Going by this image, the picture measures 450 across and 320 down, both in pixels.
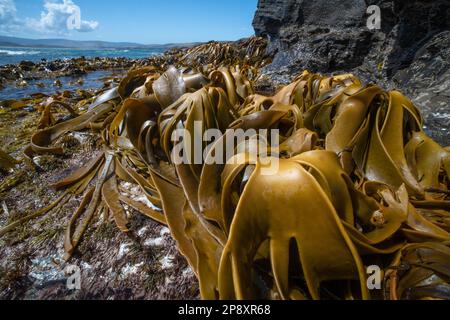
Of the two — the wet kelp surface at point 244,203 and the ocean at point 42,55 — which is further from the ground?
the ocean at point 42,55

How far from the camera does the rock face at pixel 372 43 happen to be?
2.10 metres

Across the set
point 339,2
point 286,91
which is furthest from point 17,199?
point 339,2

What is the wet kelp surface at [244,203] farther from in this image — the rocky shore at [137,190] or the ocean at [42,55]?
the ocean at [42,55]

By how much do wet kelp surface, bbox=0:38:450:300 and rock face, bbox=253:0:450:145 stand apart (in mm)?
682

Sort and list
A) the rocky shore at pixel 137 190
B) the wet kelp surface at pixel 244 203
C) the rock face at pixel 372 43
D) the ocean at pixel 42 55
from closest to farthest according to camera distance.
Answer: the wet kelp surface at pixel 244 203 < the rocky shore at pixel 137 190 < the rock face at pixel 372 43 < the ocean at pixel 42 55

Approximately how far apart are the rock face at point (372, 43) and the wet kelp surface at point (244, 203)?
68cm

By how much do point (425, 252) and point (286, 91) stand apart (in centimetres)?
150

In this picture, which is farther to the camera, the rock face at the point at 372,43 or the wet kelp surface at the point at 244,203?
the rock face at the point at 372,43

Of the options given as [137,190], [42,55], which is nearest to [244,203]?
[137,190]

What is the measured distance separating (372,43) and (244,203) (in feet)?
12.8

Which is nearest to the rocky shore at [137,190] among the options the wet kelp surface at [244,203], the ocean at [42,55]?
the wet kelp surface at [244,203]

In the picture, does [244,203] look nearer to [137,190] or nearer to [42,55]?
[137,190]

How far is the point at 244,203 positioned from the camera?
0.88 m

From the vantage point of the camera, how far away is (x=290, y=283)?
89 cm
